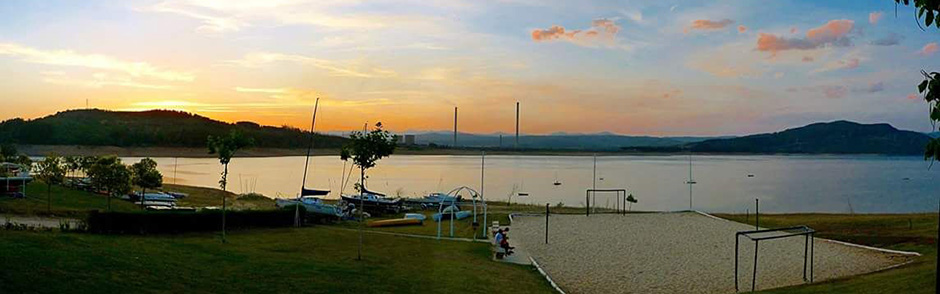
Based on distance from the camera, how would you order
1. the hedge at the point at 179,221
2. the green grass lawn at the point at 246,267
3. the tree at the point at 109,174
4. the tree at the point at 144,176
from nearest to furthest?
the green grass lawn at the point at 246,267
the hedge at the point at 179,221
the tree at the point at 109,174
the tree at the point at 144,176

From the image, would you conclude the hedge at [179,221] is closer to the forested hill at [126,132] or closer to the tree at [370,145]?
the tree at [370,145]

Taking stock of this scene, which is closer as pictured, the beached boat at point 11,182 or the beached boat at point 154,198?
the beached boat at point 11,182

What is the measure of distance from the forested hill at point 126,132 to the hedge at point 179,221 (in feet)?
218

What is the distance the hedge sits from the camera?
49.2 ft

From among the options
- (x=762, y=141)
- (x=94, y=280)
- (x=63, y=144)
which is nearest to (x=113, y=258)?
(x=94, y=280)

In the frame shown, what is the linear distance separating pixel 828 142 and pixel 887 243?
505ft

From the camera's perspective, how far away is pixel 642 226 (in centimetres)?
2325

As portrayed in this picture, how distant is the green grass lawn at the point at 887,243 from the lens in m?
9.92

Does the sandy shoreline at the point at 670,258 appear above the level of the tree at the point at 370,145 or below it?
below

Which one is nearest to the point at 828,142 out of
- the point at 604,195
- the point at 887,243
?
the point at 604,195

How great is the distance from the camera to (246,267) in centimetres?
1067

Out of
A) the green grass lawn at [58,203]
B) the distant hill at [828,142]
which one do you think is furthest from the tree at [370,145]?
the distant hill at [828,142]

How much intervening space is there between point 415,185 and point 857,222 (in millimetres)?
40023

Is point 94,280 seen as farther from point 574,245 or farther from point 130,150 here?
point 130,150
